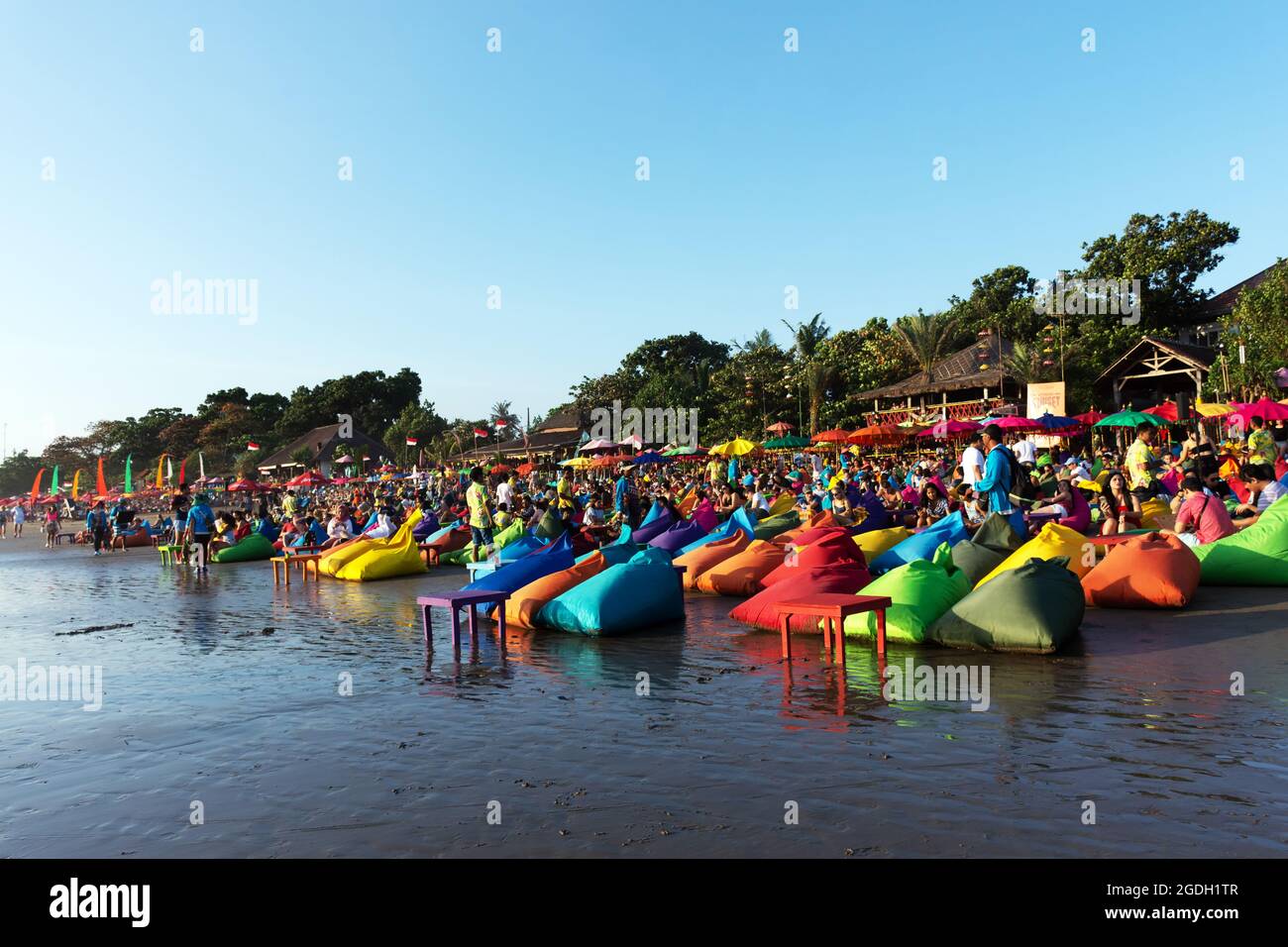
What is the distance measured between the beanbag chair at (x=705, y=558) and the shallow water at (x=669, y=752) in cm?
251

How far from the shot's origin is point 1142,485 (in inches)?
490

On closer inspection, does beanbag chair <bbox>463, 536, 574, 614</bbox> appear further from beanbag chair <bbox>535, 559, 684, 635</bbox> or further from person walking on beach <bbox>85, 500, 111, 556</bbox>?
person walking on beach <bbox>85, 500, 111, 556</bbox>

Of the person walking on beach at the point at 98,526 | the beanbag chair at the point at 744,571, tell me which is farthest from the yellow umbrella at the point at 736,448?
the person walking on beach at the point at 98,526

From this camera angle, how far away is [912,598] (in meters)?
7.28

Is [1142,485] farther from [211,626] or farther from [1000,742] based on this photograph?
[211,626]

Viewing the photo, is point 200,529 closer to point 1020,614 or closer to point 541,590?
point 541,590

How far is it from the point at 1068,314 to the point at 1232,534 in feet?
96.3

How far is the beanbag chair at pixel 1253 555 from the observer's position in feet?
28.3

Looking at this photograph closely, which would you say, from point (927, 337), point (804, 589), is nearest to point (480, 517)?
point (804, 589)

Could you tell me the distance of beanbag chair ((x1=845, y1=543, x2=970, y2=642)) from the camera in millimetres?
7164

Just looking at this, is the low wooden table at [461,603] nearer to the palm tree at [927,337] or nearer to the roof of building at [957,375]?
the roof of building at [957,375]

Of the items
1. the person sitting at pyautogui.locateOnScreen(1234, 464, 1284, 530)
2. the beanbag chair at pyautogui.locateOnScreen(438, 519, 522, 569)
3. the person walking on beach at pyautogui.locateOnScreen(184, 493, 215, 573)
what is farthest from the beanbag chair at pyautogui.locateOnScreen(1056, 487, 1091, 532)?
the person walking on beach at pyautogui.locateOnScreen(184, 493, 215, 573)

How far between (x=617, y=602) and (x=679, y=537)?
4489mm
